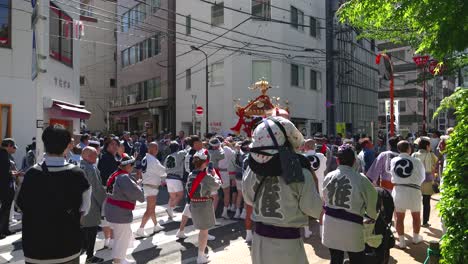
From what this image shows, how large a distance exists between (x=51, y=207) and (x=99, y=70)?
42709mm

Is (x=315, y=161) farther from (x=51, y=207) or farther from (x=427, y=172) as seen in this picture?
(x=51, y=207)

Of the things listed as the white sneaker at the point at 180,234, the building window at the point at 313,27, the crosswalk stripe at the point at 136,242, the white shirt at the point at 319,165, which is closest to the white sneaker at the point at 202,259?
the crosswalk stripe at the point at 136,242

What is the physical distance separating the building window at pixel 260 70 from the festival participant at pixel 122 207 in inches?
882

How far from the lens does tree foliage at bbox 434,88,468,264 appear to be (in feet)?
10.9

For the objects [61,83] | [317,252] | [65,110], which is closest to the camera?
[317,252]

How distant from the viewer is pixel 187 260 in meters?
6.70

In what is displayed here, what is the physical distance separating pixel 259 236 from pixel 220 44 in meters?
25.6

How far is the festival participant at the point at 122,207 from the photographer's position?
6.07 m

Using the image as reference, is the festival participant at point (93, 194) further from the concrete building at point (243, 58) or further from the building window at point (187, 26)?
the building window at point (187, 26)

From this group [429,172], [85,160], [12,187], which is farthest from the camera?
[429,172]

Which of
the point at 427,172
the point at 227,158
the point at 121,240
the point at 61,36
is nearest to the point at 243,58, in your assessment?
the point at 61,36

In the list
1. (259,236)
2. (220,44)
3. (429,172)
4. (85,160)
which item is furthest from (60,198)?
(220,44)

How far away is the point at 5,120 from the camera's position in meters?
14.6

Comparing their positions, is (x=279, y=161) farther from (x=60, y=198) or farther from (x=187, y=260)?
(x=187, y=260)
